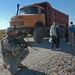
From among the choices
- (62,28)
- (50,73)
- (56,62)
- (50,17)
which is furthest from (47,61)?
(62,28)

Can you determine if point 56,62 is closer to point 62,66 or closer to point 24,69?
point 62,66

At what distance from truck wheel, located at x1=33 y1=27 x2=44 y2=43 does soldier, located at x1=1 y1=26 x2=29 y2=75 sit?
26.1 feet

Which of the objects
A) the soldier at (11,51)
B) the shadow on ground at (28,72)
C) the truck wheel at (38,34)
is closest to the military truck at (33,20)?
the truck wheel at (38,34)

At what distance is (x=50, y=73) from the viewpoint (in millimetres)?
6852

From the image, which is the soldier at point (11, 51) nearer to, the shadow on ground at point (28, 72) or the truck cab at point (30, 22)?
the shadow on ground at point (28, 72)

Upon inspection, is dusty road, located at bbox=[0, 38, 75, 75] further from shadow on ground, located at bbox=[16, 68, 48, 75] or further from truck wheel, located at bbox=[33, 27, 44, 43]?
truck wheel, located at bbox=[33, 27, 44, 43]

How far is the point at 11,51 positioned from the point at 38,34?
8553mm

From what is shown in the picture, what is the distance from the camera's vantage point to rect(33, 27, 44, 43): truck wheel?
1462 cm

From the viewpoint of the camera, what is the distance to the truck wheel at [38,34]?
14625 millimetres

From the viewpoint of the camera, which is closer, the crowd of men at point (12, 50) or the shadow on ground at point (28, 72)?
the crowd of men at point (12, 50)

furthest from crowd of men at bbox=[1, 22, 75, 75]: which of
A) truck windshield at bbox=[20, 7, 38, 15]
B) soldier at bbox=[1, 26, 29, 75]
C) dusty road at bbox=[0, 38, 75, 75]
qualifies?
truck windshield at bbox=[20, 7, 38, 15]

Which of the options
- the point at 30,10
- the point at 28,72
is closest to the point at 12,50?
the point at 28,72

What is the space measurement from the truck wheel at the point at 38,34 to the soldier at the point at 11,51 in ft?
26.1

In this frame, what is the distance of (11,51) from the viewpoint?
20.7ft
